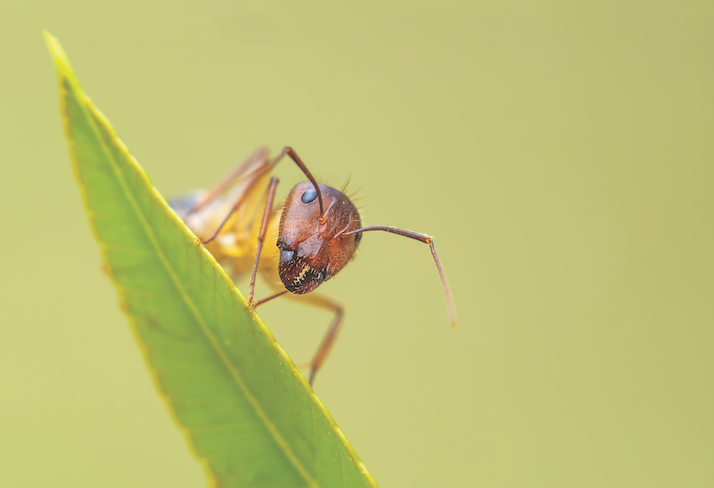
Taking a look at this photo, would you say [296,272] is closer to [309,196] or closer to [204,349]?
[309,196]

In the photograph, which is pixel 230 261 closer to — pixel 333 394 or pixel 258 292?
pixel 258 292

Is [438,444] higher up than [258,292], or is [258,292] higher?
[258,292]

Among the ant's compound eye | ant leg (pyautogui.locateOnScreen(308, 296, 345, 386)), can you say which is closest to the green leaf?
the ant's compound eye

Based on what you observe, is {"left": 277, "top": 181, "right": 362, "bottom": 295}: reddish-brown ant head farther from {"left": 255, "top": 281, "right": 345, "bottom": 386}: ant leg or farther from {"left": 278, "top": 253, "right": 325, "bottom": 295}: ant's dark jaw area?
{"left": 255, "top": 281, "right": 345, "bottom": 386}: ant leg

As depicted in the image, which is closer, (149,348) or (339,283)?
(149,348)

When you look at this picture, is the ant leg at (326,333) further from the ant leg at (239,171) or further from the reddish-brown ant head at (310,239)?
the reddish-brown ant head at (310,239)

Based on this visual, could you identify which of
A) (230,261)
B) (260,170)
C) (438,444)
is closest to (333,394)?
(438,444)

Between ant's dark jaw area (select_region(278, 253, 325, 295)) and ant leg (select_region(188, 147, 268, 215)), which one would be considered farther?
ant leg (select_region(188, 147, 268, 215))

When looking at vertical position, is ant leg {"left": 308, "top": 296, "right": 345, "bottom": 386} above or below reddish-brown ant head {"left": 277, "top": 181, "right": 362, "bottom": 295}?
below
